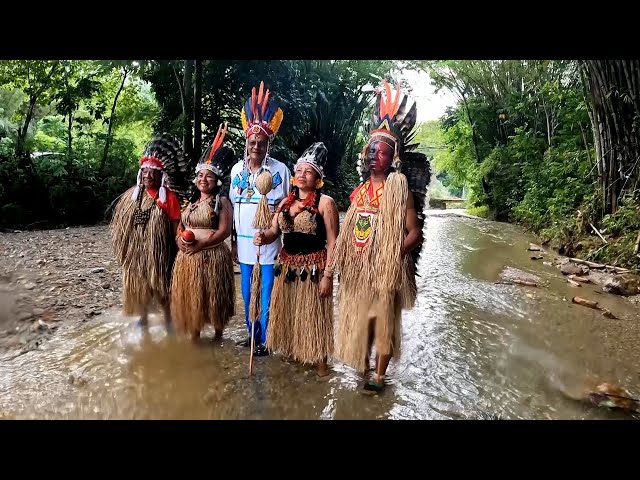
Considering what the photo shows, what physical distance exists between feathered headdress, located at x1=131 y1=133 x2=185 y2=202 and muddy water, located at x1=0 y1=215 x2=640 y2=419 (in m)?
1.00

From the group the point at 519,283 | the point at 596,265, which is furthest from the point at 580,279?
the point at 519,283

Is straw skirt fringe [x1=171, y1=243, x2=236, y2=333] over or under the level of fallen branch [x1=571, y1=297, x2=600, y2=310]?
over

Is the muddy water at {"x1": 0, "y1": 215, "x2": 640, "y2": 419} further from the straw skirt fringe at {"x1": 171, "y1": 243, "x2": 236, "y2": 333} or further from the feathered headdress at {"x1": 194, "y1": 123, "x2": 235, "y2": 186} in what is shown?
the feathered headdress at {"x1": 194, "y1": 123, "x2": 235, "y2": 186}

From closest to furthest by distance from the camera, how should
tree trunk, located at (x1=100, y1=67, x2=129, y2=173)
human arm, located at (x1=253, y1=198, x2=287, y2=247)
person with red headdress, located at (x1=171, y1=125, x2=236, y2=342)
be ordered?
human arm, located at (x1=253, y1=198, x2=287, y2=247), person with red headdress, located at (x1=171, y1=125, x2=236, y2=342), tree trunk, located at (x1=100, y1=67, x2=129, y2=173)

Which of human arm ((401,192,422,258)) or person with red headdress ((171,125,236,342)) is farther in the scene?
person with red headdress ((171,125,236,342))

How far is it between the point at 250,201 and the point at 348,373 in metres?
1.17

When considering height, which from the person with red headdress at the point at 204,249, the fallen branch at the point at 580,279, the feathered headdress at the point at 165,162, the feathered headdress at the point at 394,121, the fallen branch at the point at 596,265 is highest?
the feathered headdress at the point at 394,121

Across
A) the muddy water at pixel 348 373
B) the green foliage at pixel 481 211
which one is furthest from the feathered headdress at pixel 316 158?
the green foliage at pixel 481 211

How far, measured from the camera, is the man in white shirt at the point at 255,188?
256cm

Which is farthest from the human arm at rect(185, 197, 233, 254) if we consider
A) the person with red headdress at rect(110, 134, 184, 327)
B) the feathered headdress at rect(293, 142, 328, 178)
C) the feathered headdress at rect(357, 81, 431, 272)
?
the feathered headdress at rect(357, 81, 431, 272)

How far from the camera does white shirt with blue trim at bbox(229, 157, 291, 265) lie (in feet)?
8.50

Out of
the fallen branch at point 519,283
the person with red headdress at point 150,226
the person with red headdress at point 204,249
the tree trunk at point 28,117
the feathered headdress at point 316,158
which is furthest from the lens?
the tree trunk at point 28,117

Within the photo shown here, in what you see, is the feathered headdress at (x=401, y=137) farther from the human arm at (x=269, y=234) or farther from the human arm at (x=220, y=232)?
the human arm at (x=220, y=232)

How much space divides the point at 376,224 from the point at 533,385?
1220mm
